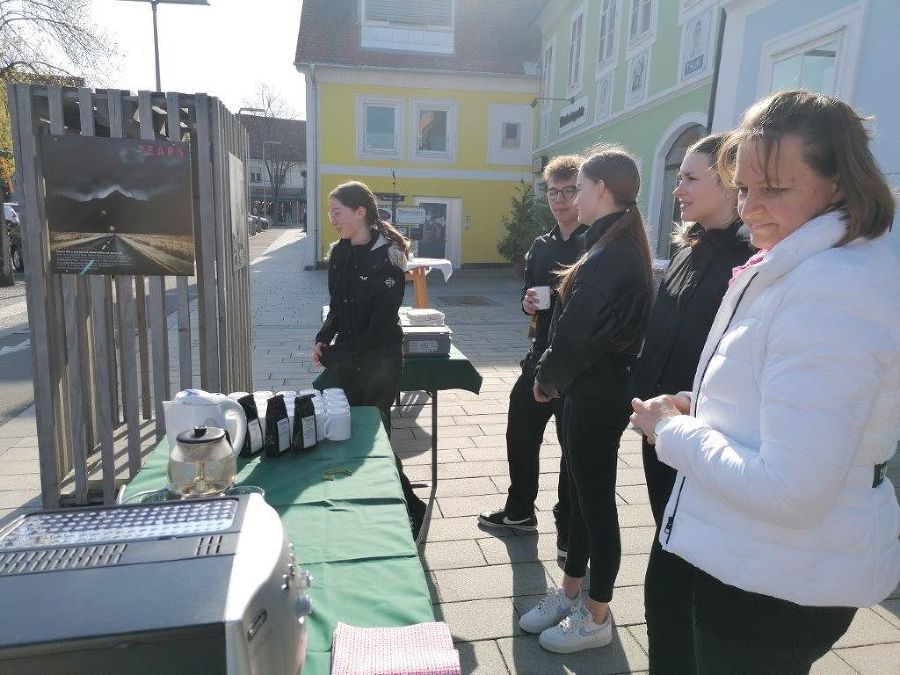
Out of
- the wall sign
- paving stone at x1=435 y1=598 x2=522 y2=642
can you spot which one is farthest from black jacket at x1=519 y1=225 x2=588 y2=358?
the wall sign

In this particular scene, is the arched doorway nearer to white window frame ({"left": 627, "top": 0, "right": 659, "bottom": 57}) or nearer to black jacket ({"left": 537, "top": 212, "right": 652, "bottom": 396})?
white window frame ({"left": 627, "top": 0, "right": 659, "bottom": 57})

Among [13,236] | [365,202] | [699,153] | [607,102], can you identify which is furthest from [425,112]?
[699,153]

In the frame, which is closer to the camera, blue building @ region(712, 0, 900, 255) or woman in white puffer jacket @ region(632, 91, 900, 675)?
woman in white puffer jacket @ region(632, 91, 900, 675)

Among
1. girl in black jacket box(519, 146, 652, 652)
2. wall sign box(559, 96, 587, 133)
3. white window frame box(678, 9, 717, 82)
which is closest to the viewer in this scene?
girl in black jacket box(519, 146, 652, 652)

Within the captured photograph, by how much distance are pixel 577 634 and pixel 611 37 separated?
40.8 ft

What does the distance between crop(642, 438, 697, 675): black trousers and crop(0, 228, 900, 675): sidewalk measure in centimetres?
50

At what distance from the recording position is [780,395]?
98cm

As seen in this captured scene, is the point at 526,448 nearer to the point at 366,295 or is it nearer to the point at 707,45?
the point at 366,295

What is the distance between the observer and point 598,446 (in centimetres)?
212

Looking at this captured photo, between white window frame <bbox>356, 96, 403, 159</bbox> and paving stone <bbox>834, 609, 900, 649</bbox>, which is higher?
white window frame <bbox>356, 96, 403, 159</bbox>

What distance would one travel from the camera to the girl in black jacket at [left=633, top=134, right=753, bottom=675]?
5.59 feet

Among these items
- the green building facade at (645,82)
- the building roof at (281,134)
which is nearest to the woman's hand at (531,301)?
the green building facade at (645,82)

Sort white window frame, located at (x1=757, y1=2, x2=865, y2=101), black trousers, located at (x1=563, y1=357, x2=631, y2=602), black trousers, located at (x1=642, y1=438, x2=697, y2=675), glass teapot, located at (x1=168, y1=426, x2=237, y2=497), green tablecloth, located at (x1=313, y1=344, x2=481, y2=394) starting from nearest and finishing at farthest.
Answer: glass teapot, located at (x1=168, y1=426, x2=237, y2=497) < black trousers, located at (x1=642, y1=438, x2=697, y2=675) < black trousers, located at (x1=563, y1=357, x2=631, y2=602) < green tablecloth, located at (x1=313, y1=344, x2=481, y2=394) < white window frame, located at (x1=757, y1=2, x2=865, y2=101)

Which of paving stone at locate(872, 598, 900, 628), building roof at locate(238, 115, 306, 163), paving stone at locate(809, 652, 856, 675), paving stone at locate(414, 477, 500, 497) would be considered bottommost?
paving stone at locate(414, 477, 500, 497)
